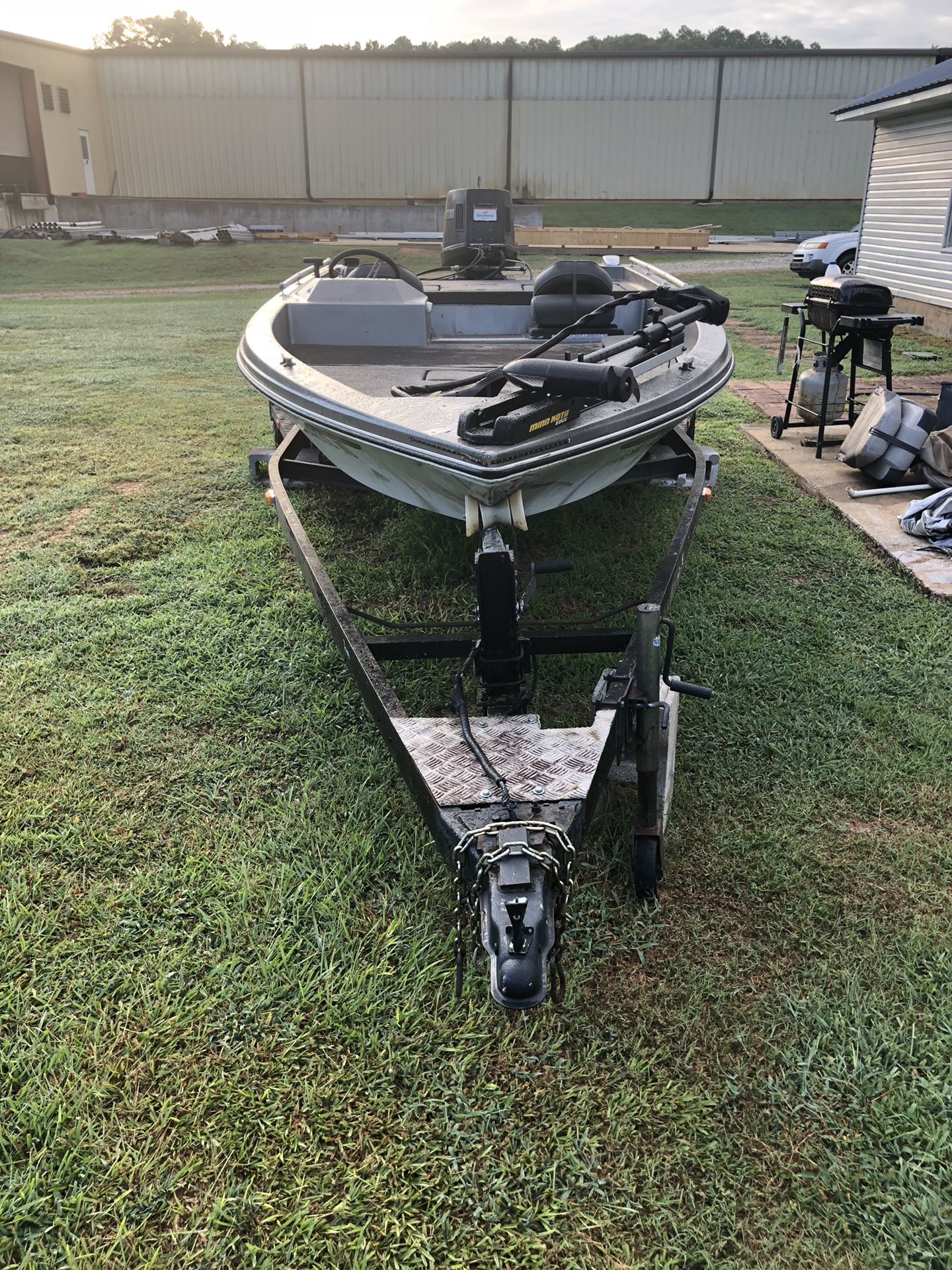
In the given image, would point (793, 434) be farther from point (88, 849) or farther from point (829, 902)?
point (88, 849)

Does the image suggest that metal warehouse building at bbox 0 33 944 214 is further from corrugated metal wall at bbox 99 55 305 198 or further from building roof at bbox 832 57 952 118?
building roof at bbox 832 57 952 118

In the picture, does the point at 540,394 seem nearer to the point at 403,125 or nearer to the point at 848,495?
the point at 848,495

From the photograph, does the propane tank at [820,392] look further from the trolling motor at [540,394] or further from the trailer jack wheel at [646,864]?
the trailer jack wheel at [646,864]

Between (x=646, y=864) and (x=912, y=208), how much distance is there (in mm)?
12744

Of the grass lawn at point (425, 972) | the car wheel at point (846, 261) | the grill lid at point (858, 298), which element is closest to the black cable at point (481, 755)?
the grass lawn at point (425, 972)

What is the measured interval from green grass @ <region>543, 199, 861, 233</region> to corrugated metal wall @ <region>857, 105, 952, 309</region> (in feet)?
38.9

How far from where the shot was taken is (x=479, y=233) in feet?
24.7

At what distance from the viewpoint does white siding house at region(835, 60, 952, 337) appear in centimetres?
1117

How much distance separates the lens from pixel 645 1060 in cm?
188

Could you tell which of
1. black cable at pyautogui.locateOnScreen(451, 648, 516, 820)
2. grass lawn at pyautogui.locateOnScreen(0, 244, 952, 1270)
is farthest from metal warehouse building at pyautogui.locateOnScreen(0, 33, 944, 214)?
black cable at pyautogui.locateOnScreen(451, 648, 516, 820)

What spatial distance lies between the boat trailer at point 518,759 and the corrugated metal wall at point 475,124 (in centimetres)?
2630

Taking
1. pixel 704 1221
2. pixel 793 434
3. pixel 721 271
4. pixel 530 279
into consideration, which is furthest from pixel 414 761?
pixel 721 271

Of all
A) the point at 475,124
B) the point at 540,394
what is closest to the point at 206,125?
the point at 475,124

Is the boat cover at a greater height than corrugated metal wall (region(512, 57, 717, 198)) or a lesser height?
lesser
